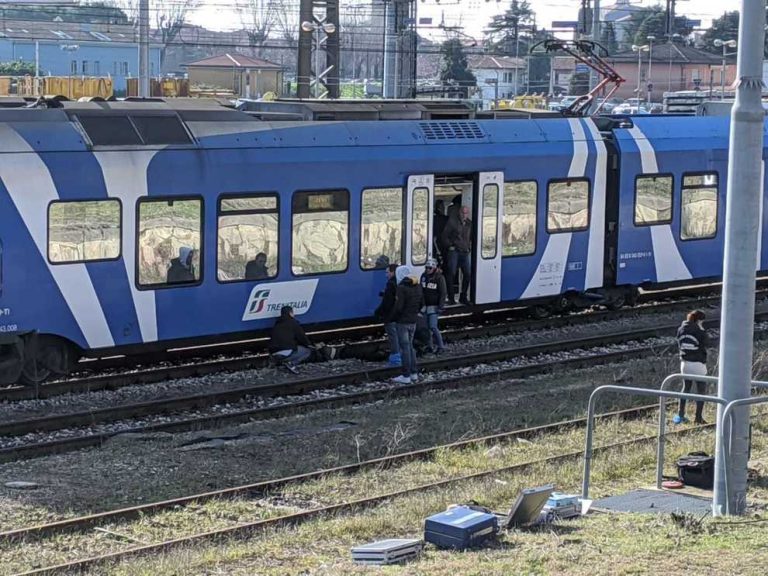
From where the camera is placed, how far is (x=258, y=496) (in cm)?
1205

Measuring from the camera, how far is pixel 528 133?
21.2 meters

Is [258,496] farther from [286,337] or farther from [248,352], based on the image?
[248,352]

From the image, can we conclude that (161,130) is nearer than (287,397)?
No

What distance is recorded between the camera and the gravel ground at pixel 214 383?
15539 mm

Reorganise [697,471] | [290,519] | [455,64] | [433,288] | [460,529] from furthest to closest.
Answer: [455,64]
[433,288]
[697,471]
[290,519]
[460,529]

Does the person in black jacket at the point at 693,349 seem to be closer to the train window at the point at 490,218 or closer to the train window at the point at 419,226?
the train window at the point at 419,226

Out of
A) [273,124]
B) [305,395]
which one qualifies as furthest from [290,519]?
[273,124]

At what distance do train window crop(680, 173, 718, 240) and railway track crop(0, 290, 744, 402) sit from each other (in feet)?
4.52

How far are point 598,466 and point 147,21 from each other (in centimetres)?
2228

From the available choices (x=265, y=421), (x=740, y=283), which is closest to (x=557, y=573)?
(x=740, y=283)

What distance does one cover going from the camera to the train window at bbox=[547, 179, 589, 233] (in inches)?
850

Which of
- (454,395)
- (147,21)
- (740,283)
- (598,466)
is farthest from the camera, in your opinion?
(147,21)

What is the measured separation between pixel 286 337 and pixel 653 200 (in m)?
8.22

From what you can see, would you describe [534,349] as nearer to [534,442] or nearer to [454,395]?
[454,395]
